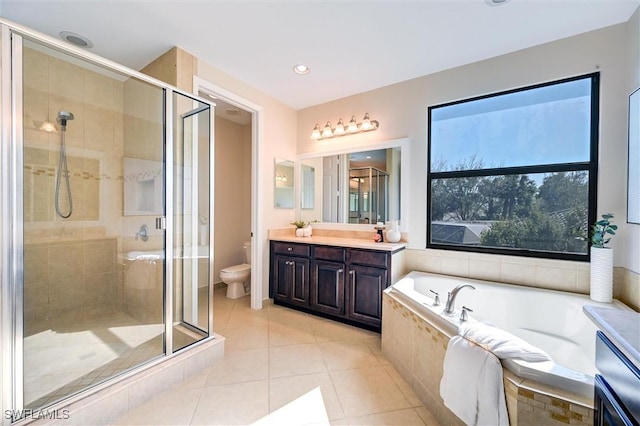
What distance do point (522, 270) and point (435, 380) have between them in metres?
1.42

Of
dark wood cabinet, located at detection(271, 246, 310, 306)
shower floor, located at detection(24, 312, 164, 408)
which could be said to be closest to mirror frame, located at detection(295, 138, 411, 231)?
dark wood cabinet, located at detection(271, 246, 310, 306)

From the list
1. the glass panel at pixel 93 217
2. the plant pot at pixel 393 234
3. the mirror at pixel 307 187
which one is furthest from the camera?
the mirror at pixel 307 187

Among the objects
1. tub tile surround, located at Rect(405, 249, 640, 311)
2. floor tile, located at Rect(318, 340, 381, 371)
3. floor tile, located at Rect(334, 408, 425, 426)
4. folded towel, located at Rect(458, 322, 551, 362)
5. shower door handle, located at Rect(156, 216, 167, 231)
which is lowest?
floor tile, located at Rect(318, 340, 381, 371)

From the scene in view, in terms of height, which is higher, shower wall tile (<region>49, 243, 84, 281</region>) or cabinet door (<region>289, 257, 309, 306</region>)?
shower wall tile (<region>49, 243, 84, 281</region>)

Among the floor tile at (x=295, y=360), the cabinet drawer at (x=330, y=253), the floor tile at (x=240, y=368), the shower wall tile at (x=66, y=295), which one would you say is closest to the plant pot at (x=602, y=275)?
the cabinet drawer at (x=330, y=253)

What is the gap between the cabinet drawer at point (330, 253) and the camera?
2.60m

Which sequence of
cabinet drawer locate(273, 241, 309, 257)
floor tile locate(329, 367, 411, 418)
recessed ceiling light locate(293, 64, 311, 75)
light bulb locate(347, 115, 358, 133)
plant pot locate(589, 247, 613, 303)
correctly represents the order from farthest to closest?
light bulb locate(347, 115, 358, 133) < cabinet drawer locate(273, 241, 309, 257) < recessed ceiling light locate(293, 64, 311, 75) < plant pot locate(589, 247, 613, 303) < floor tile locate(329, 367, 411, 418)

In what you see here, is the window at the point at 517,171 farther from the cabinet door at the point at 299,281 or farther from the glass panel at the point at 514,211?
the cabinet door at the point at 299,281

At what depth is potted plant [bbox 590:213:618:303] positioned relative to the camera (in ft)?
5.87

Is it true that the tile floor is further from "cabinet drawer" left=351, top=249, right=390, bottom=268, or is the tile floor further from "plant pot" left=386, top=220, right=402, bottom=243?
"plant pot" left=386, top=220, right=402, bottom=243

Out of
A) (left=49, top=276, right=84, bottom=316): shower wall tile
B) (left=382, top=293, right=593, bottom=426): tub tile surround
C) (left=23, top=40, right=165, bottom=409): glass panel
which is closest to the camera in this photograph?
(left=382, top=293, right=593, bottom=426): tub tile surround

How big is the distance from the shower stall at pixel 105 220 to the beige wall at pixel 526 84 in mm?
1889

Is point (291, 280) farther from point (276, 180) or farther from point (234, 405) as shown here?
point (234, 405)

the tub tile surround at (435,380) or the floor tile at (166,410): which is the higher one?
the tub tile surround at (435,380)
